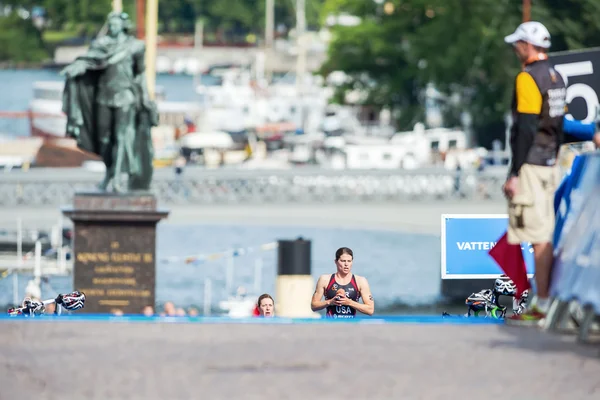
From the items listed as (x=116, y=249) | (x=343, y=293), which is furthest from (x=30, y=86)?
(x=343, y=293)

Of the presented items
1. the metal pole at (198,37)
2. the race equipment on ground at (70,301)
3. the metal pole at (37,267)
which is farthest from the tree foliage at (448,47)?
the metal pole at (198,37)

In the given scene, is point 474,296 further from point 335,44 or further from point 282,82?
point 282,82

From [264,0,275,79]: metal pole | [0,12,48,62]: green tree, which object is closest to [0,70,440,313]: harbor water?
[264,0,275,79]: metal pole

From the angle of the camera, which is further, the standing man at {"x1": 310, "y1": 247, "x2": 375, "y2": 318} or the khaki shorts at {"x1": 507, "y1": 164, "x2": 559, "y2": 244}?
the standing man at {"x1": 310, "y1": 247, "x2": 375, "y2": 318}

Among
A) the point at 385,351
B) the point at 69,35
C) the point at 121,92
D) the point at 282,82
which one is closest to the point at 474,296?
the point at 385,351

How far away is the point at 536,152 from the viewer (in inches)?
432

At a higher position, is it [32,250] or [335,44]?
[335,44]

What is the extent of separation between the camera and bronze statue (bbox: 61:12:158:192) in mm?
25688

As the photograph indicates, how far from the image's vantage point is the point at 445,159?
79.0 meters

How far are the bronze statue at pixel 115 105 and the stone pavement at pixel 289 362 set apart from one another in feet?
49.2

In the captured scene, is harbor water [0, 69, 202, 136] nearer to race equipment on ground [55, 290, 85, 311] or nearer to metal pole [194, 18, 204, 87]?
metal pole [194, 18, 204, 87]

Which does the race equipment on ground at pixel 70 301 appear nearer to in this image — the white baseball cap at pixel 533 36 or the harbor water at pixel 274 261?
the white baseball cap at pixel 533 36

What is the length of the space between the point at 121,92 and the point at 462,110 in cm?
5633

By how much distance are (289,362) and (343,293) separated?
11.9ft
